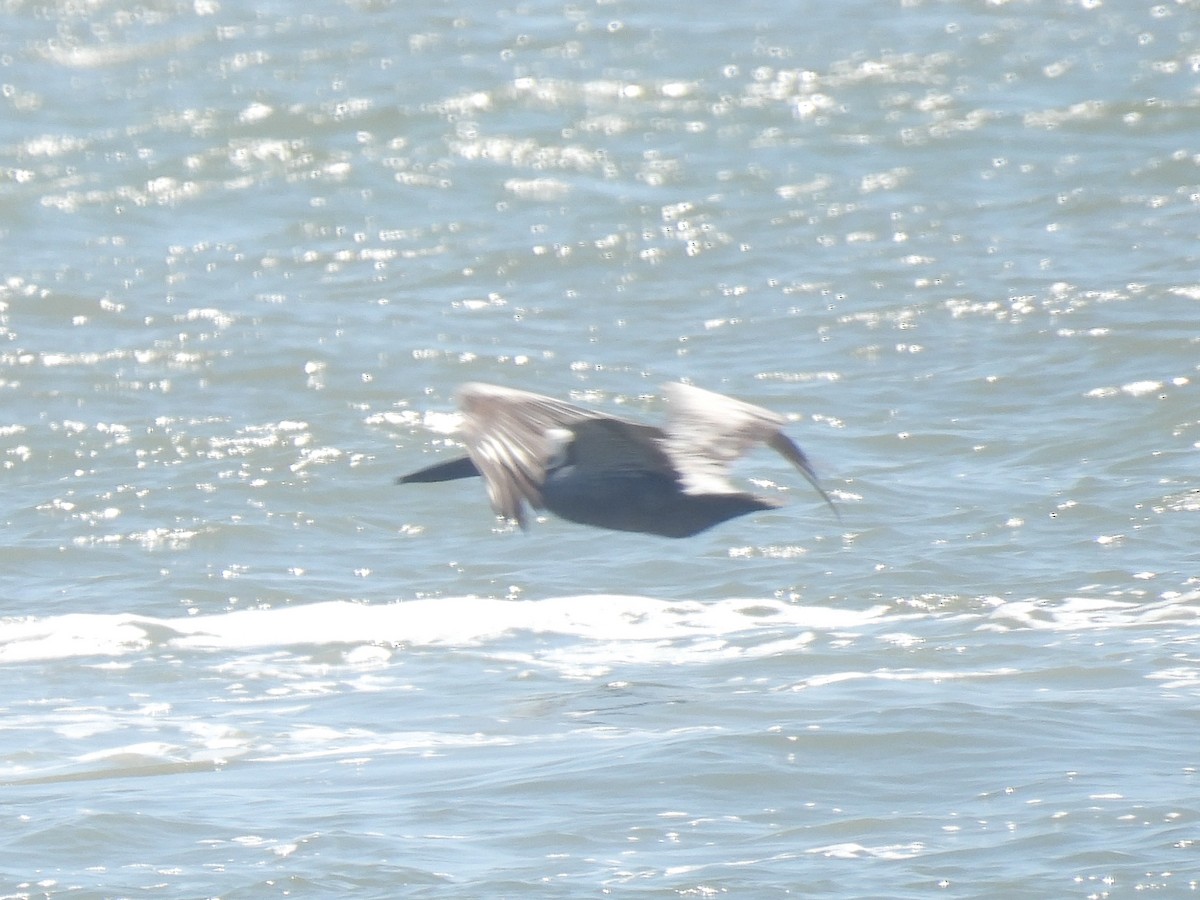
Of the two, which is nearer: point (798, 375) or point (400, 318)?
point (798, 375)

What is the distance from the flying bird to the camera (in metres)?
4.98

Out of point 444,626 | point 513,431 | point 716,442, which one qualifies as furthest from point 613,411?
point 513,431

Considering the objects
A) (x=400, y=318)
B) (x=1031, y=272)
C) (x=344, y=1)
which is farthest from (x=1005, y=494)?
(x=344, y=1)

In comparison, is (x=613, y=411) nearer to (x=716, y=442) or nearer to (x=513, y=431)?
(x=716, y=442)

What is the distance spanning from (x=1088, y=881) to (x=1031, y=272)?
6850 millimetres

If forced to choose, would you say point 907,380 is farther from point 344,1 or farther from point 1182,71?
point 344,1

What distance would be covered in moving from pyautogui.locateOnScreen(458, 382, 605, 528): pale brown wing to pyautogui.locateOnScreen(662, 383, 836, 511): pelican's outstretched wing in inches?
17.4

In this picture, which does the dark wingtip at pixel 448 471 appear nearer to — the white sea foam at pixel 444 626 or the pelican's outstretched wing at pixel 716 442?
the pelican's outstretched wing at pixel 716 442

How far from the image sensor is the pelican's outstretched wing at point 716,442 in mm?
5359

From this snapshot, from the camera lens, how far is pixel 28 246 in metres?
11.4

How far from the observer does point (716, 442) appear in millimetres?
5414

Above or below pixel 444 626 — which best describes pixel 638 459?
above

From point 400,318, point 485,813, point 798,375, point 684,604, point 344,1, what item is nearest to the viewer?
point 485,813

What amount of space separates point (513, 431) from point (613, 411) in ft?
13.3
